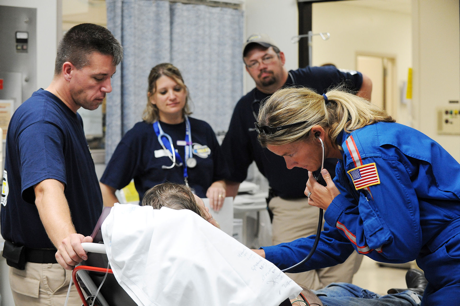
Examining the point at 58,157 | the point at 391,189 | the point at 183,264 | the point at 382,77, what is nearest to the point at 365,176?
the point at 391,189

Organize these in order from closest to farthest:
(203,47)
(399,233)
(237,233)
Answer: (399,233), (237,233), (203,47)

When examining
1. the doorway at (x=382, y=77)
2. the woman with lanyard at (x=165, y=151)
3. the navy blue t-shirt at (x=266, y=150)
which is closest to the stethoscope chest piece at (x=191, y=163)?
the woman with lanyard at (x=165, y=151)

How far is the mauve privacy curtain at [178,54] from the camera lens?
295cm

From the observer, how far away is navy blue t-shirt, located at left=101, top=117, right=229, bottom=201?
86.2 inches

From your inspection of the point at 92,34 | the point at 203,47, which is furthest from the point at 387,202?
the point at 203,47

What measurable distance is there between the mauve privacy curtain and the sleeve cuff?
2061 millimetres

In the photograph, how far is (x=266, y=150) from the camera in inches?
92.0

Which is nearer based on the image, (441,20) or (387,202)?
(387,202)

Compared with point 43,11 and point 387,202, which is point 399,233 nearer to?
point 387,202

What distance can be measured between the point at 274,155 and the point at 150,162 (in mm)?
680

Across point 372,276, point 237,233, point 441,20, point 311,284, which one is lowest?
point 372,276

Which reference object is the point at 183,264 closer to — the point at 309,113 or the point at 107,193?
the point at 309,113

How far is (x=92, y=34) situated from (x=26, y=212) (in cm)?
67

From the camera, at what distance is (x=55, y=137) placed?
1.33 meters
